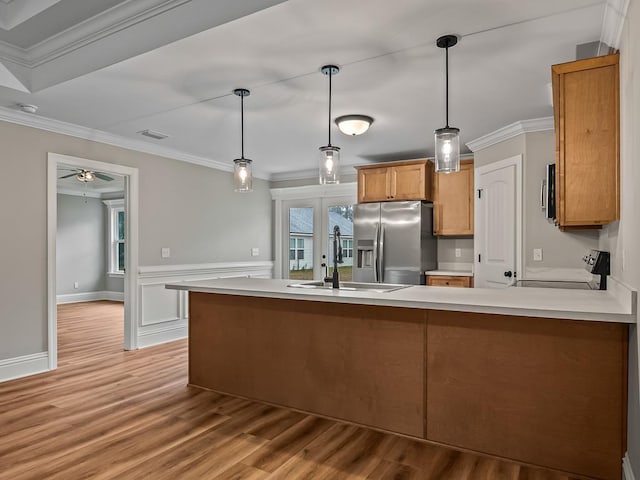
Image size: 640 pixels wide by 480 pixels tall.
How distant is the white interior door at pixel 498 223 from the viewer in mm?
4203

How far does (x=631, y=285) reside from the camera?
1.95 meters

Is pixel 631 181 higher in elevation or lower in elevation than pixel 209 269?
higher

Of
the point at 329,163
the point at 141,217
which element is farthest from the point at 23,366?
the point at 329,163

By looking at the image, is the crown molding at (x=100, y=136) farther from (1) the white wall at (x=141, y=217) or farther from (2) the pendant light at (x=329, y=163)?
(2) the pendant light at (x=329, y=163)

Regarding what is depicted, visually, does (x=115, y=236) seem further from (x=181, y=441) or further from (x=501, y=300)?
(x=501, y=300)

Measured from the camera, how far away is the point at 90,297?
892 cm

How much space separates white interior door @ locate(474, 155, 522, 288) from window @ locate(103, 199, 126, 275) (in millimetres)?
7298

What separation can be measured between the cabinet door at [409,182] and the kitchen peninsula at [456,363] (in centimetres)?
253

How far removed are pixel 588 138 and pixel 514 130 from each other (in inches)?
76.0

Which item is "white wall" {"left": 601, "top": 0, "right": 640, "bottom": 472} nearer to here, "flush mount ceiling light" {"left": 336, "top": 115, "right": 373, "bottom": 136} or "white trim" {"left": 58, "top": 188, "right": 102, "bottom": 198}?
"flush mount ceiling light" {"left": 336, "top": 115, "right": 373, "bottom": 136}

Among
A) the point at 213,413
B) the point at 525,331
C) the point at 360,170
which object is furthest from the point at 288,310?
the point at 360,170

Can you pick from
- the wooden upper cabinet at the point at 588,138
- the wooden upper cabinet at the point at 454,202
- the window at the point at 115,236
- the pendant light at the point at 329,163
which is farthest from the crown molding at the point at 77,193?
the wooden upper cabinet at the point at 588,138

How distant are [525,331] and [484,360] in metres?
0.27

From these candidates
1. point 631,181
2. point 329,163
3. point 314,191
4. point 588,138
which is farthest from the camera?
point 314,191
